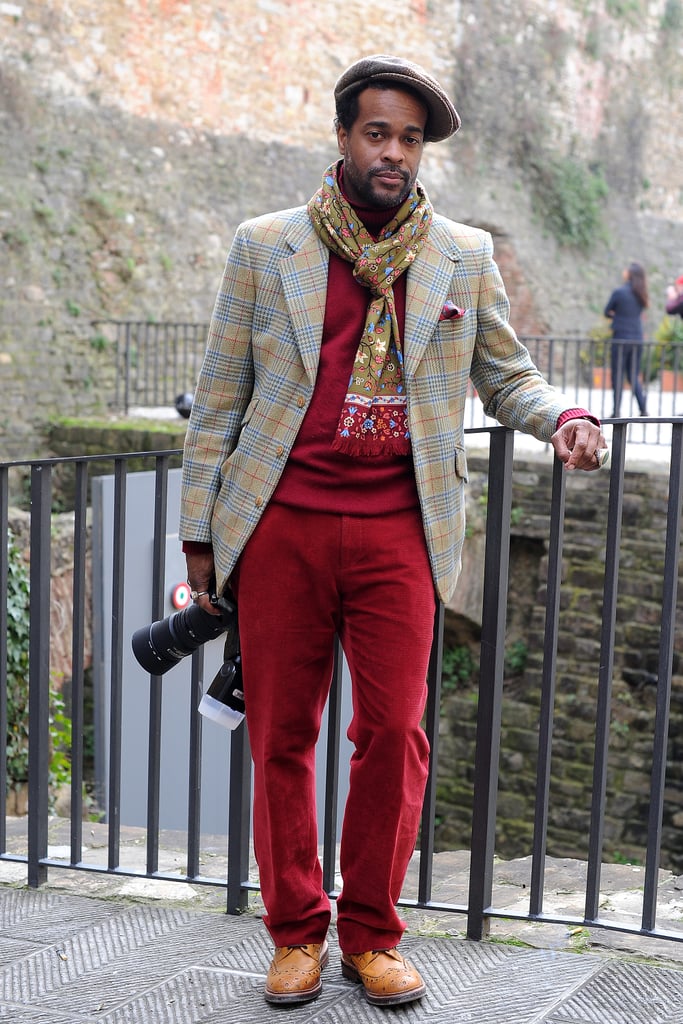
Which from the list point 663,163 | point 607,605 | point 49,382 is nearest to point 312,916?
point 607,605

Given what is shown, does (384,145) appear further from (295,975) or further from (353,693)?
(295,975)

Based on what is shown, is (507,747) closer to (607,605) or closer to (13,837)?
(13,837)

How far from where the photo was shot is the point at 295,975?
2.30m

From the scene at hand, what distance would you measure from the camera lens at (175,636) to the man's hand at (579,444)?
0.76 metres

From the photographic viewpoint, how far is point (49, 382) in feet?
41.2

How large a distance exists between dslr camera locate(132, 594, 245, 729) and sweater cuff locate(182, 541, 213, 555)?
0.10 m

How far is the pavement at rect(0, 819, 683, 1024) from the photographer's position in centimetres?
225

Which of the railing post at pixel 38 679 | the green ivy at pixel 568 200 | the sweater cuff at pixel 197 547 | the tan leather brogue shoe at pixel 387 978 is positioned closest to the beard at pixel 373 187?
the sweater cuff at pixel 197 547

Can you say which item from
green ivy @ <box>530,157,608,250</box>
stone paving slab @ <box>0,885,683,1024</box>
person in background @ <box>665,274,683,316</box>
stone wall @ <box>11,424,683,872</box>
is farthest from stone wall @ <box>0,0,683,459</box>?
stone paving slab @ <box>0,885,683,1024</box>

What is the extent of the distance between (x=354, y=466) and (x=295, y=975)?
98 centimetres

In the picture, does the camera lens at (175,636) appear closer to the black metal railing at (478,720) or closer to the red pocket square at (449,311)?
the black metal railing at (478,720)

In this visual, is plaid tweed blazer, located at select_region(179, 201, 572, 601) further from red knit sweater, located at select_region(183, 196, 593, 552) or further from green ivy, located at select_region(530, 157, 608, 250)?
green ivy, located at select_region(530, 157, 608, 250)

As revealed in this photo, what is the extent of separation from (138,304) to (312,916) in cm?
1172

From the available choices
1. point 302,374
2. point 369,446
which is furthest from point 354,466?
point 302,374
